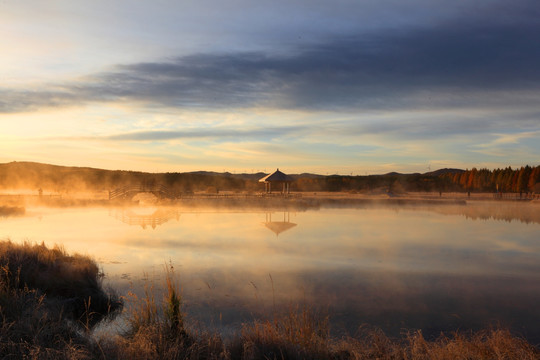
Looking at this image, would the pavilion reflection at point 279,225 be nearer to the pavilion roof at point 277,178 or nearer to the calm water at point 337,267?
the calm water at point 337,267

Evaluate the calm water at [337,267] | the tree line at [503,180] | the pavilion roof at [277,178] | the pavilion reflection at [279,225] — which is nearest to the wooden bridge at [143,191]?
the pavilion roof at [277,178]

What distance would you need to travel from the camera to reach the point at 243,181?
10444 cm

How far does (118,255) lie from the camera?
1250 cm

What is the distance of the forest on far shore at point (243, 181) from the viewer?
75438mm

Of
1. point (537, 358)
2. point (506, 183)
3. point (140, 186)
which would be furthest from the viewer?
point (506, 183)

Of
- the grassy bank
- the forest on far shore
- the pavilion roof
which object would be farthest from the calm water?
the forest on far shore

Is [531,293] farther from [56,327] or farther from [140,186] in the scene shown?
[140,186]

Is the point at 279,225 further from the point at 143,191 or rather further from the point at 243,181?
the point at 243,181

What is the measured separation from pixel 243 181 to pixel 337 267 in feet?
308

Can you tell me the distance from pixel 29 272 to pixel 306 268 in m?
5.86

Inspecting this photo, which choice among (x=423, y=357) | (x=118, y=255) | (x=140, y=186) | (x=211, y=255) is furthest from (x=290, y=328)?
(x=140, y=186)

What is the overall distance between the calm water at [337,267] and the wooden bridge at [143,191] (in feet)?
54.7

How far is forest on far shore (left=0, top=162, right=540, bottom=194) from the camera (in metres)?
75.4

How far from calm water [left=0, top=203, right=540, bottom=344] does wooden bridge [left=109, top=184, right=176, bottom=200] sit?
54.7ft
